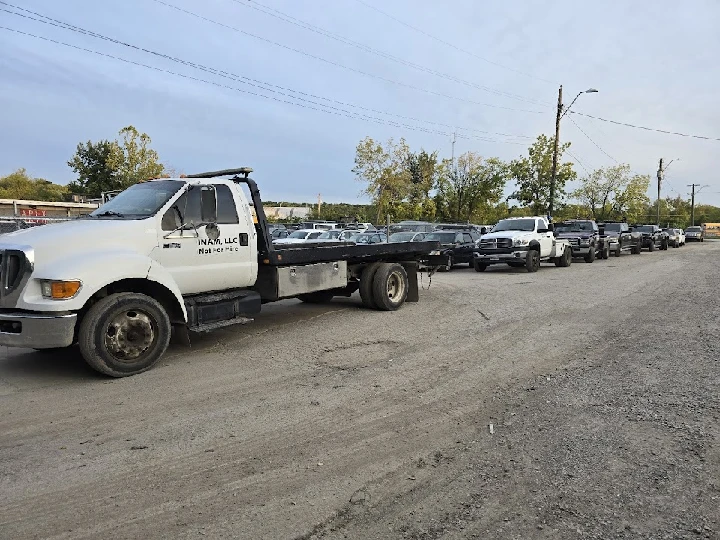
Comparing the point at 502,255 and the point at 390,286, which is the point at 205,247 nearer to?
the point at 390,286

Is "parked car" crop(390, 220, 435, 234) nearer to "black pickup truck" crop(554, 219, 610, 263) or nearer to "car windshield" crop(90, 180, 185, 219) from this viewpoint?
"black pickup truck" crop(554, 219, 610, 263)

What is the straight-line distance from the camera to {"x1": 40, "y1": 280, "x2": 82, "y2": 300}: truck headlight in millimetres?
5383

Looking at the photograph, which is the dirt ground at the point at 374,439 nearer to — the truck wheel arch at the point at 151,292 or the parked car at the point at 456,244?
the truck wheel arch at the point at 151,292

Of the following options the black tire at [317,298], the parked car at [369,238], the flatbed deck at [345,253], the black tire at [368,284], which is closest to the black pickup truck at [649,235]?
the parked car at [369,238]

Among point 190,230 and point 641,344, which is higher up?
point 190,230

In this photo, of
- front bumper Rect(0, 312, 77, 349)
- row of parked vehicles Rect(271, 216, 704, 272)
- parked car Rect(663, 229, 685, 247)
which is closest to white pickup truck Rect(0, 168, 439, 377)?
front bumper Rect(0, 312, 77, 349)

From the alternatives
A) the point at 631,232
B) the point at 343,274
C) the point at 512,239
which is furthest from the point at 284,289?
the point at 631,232

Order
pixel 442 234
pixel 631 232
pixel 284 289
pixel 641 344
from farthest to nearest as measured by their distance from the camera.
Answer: pixel 631 232, pixel 442 234, pixel 284 289, pixel 641 344

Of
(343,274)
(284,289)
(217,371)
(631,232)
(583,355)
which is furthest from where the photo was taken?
(631,232)

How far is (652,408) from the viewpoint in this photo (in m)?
4.74

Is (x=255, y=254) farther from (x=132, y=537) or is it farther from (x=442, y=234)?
(x=442, y=234)

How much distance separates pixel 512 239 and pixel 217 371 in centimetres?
1471

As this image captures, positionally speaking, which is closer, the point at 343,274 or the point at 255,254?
the point at 255,254

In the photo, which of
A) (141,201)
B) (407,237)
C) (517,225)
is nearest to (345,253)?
(141,201)
